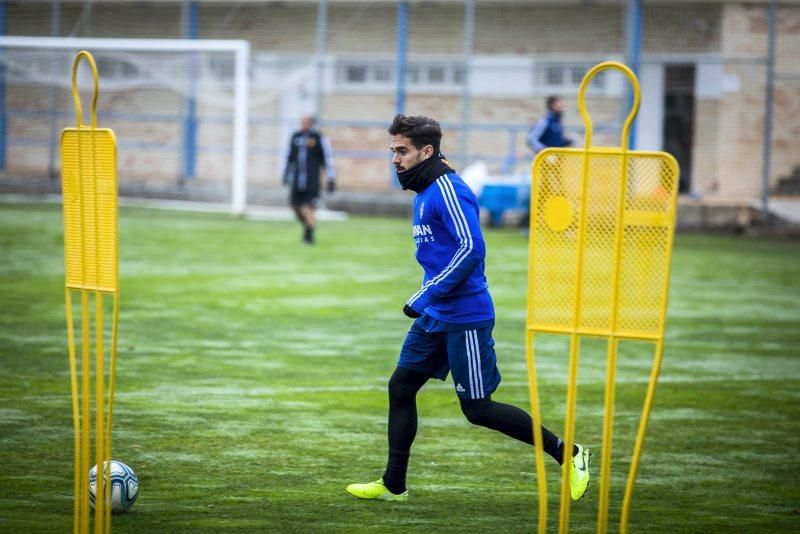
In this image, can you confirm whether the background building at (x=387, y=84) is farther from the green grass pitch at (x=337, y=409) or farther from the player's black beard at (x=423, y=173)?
the player's black beard at (x=423, y=173)

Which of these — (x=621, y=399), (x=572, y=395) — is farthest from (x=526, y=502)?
(x=621, y=399)

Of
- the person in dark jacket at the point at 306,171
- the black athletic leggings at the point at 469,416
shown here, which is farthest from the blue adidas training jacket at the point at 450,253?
the person in dark jacket at the point at 306,171

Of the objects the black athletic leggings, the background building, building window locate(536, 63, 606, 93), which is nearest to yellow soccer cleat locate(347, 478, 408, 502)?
the black athletic leggings

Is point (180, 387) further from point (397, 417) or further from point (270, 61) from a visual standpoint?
point (270, 61)

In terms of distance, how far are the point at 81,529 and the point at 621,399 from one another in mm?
5039

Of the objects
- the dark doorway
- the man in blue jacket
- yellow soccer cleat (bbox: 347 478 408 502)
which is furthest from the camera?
the dark doorway

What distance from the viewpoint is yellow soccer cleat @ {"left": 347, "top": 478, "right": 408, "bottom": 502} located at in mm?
6160

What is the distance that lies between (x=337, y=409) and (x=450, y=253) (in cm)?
274

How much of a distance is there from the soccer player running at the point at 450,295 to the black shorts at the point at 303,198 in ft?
44.9

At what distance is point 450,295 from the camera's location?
5824 millimetres

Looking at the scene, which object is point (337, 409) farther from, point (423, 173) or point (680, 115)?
point (680, 115)

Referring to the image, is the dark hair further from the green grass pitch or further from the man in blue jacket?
the man in blue jacket

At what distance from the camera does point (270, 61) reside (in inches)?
1132

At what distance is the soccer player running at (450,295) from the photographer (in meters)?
5.68
